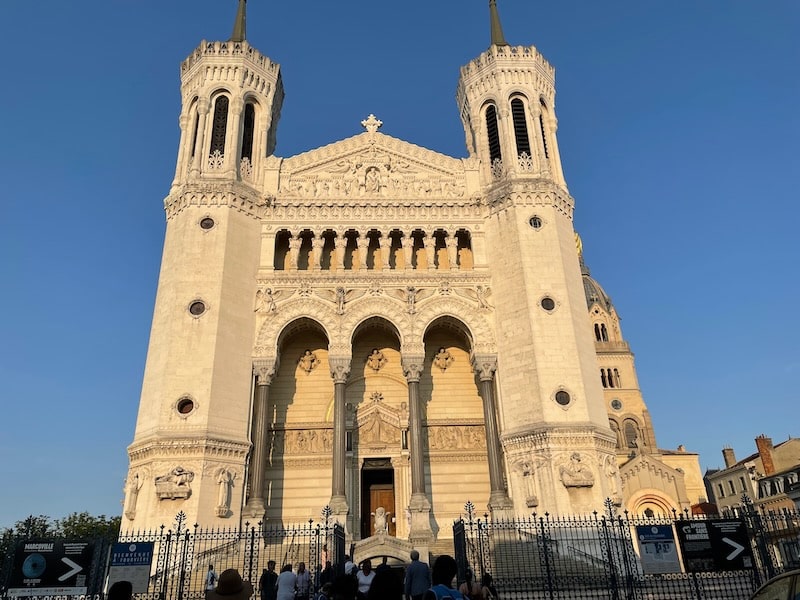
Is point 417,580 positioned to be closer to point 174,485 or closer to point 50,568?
point 50,568

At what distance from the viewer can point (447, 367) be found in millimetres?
26453

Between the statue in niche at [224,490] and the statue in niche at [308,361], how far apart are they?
5.81 m

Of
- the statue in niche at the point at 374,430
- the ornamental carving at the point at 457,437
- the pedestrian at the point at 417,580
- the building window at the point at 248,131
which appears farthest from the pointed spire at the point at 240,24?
the pedestrian at the point at 417,580

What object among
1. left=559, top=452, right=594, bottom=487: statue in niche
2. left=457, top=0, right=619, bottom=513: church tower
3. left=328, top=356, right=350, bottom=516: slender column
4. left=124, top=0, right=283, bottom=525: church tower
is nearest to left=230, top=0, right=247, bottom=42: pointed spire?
left=124, top=0, right=283, bottom=525: church tower

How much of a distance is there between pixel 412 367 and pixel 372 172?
9315 millimetres

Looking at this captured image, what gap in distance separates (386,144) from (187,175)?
344 inches

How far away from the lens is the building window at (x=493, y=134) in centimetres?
2845

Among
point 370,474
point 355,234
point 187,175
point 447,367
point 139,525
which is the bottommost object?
point 139,525

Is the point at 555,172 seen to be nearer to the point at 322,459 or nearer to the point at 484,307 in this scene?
the point at 484,307

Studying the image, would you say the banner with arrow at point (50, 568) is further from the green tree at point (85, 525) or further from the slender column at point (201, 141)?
the green tree at point (85, 525)

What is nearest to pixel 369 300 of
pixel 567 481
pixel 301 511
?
pixel 301 511

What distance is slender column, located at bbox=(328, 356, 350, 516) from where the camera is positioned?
2156 cm

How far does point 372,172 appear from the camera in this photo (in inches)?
1099

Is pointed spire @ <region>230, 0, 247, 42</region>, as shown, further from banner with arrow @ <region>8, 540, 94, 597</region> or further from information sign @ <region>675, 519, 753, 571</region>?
information sign @ <region>675, 519, 753, 571</region>
